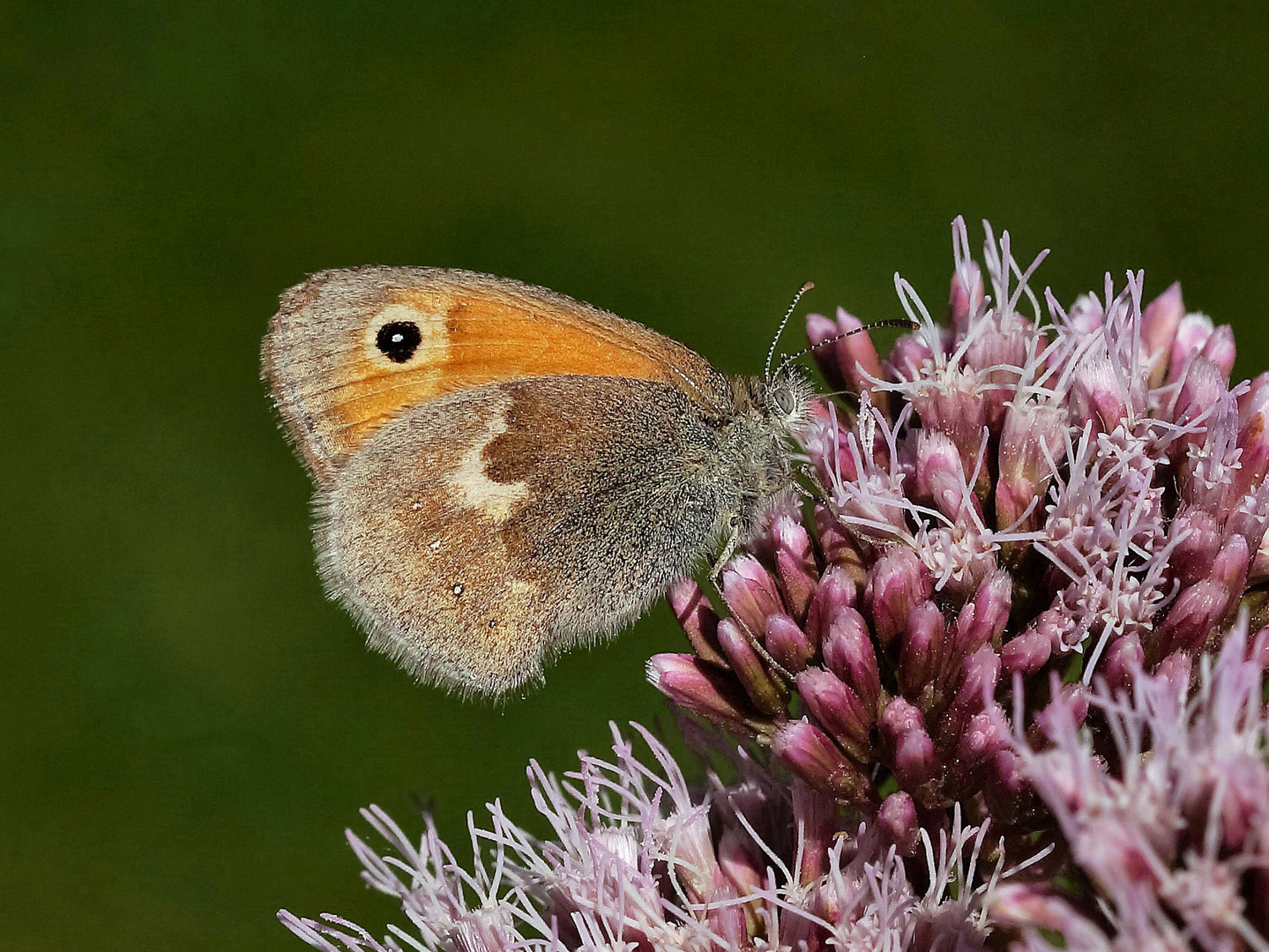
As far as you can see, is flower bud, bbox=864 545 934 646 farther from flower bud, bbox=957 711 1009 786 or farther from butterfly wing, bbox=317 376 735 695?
butterfly wing, bbox=317 376 735 695

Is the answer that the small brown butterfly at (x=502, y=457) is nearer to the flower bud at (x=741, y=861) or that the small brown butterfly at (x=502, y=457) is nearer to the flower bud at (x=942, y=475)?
the flower bud at (x=942, y=475)

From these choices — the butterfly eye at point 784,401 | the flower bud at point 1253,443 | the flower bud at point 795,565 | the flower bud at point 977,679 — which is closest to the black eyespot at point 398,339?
the butterfly eye at point 784,401

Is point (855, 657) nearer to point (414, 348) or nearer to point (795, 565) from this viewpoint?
point (795, 565)

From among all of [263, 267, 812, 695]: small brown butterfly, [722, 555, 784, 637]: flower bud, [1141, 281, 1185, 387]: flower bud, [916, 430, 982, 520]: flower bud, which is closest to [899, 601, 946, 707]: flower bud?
[916, 430, 982, 520]: flower bud

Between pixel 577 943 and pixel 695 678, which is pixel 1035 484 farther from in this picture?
pixel 577 943

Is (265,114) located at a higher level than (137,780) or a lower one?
→ higher

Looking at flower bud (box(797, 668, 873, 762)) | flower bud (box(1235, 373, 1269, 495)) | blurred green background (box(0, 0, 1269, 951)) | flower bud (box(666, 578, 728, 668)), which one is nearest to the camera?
flower bud (box(797, 668, 873, 762))

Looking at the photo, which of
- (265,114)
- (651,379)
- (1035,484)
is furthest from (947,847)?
(265,114)
